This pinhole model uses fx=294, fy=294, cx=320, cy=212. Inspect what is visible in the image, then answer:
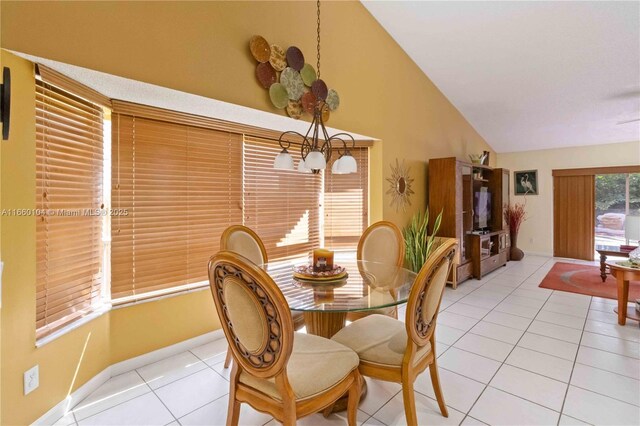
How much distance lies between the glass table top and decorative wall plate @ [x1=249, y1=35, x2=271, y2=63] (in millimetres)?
1724

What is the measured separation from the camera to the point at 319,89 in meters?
2.90

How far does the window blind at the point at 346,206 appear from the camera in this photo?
3.68 m

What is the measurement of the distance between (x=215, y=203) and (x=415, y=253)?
102 inches

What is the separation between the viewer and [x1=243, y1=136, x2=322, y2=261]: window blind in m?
2.98

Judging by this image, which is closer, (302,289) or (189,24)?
(302,289)

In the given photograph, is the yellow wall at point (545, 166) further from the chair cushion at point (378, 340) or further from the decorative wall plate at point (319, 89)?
the chair cushion at point (378, 340)

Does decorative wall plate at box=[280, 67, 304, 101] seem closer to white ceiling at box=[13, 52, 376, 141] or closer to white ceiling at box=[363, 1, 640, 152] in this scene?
white ceiling at box=[13, 52, 376, 141]

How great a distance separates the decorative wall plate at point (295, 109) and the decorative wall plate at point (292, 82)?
0.14 feet

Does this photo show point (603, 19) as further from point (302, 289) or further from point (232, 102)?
point (302, 289)

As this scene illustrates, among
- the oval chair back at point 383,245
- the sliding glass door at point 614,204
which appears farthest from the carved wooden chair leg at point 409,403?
the sliding glass door at point 614,204

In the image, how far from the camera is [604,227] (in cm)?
599

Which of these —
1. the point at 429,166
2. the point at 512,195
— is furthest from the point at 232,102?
the point at 512,195

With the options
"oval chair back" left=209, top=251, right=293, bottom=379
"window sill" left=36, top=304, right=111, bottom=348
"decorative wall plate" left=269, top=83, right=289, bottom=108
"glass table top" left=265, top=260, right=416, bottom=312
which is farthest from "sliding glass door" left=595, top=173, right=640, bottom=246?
"window sill" left=36, top=304, right=111, bottom=348

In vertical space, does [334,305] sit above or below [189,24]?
below
